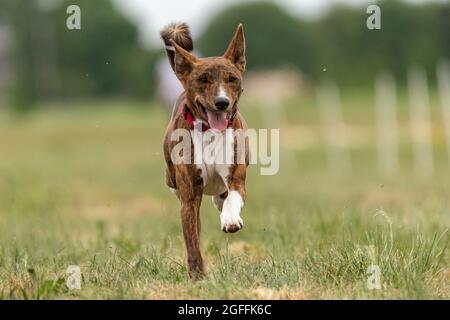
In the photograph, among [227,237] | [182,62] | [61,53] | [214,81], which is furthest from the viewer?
[61,53]

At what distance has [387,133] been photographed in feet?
111

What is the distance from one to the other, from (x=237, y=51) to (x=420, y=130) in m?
24.1

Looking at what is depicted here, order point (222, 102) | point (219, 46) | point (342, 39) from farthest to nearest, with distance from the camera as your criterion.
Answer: point (342, 39)
point (219, 46)
point (222, 102)

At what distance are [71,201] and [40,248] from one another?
20.4 ft

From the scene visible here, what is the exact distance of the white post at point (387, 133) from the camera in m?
23.7

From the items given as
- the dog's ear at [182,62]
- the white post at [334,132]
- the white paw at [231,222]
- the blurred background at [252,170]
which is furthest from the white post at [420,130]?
the white paw at [231,222]

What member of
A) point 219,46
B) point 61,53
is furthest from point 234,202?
point 61,53

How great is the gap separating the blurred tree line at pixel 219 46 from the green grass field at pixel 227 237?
1718 inches

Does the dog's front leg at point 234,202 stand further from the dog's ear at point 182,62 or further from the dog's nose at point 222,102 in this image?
the dog's ear at point 182,62

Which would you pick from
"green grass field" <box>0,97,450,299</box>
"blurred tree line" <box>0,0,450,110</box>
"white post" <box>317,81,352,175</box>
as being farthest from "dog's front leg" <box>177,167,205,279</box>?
"blurred tree line" <box>0,0,450,110</box>

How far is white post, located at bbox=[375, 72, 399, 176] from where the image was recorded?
23.7 meters

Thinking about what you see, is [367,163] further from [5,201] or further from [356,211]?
[356,211]

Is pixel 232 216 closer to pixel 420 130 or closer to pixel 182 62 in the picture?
pixel 182 62

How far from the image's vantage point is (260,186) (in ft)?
51.6
